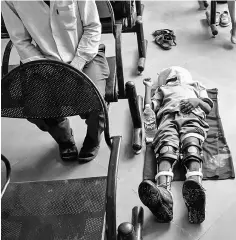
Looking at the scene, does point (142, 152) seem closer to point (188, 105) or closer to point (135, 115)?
point (135, 115)

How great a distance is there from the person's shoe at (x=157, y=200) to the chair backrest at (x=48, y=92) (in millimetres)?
272

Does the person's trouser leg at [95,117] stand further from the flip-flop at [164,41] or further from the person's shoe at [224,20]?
the person's shoe at [224,20]

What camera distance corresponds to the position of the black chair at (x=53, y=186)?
129cm

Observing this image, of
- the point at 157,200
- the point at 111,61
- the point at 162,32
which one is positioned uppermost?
the point at 111,61

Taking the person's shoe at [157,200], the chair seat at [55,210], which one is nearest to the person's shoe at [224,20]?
the person's shoe at [157,200]

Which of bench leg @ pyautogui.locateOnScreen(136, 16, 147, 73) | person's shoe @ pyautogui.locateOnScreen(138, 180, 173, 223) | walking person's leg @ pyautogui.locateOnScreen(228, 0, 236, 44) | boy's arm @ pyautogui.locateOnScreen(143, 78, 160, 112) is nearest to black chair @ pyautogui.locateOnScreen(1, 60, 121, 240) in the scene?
person's shoe @ pyautogui.locateOnScreen(138, 180, 173, 223)

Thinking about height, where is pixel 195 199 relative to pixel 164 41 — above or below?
above

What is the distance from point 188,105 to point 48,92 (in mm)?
906

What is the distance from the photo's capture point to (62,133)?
6.74 feet

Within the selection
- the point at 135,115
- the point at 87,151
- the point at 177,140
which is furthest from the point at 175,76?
the point at 87,151

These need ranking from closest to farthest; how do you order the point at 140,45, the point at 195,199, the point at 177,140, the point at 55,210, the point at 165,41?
1. the point at 55,210
2. the point at 195,199
3. the point at 177,140
4. the point at 140,45
5. the point at 165,41

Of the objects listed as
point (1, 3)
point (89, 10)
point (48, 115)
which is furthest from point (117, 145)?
point (1, 3)

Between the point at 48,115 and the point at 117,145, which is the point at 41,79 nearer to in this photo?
the point at 48,115

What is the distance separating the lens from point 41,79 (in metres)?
1.41
